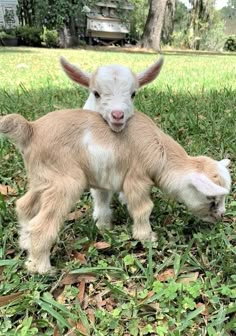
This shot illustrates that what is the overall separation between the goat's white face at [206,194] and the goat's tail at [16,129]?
882 mm

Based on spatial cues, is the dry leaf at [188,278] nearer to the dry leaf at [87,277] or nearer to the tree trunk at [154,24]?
the dry leaf at [87,277]

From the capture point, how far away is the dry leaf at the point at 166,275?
2287mm

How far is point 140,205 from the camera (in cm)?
242

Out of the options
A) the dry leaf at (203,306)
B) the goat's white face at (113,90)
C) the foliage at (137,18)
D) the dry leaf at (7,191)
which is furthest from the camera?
the foliage at (137,18)

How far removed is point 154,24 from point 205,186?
18570mm

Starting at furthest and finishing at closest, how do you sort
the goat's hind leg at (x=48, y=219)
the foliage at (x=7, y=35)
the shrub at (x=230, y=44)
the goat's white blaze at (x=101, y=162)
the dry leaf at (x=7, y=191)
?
the shrub at (x=230, y=44)
the foliage at (x=7, y=35)
the dry leaf at (x=7, y=191)
the goat's white blaze at (x=101, y=162)
the goat's hind leg at (x=48, y=219)

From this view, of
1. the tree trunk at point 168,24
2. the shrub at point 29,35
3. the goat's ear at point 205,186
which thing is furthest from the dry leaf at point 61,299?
the tree trunk at point 168,24

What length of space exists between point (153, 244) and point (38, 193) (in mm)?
710

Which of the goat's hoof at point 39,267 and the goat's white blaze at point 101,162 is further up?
the goat's white blaze at point 101,162

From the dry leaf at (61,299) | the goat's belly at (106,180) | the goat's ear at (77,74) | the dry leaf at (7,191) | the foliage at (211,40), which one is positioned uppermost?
the goat's ear at (77,74)

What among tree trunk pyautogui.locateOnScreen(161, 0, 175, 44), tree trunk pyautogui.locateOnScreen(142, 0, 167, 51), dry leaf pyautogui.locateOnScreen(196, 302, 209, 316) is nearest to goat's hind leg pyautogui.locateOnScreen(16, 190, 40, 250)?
dry leaf pyautogui.locateOnScreen(196, 302, 209, 316)

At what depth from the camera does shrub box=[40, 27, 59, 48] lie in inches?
856

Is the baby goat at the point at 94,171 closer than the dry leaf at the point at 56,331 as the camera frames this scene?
No

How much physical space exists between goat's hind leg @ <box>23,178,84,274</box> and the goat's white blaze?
13 centimetres
